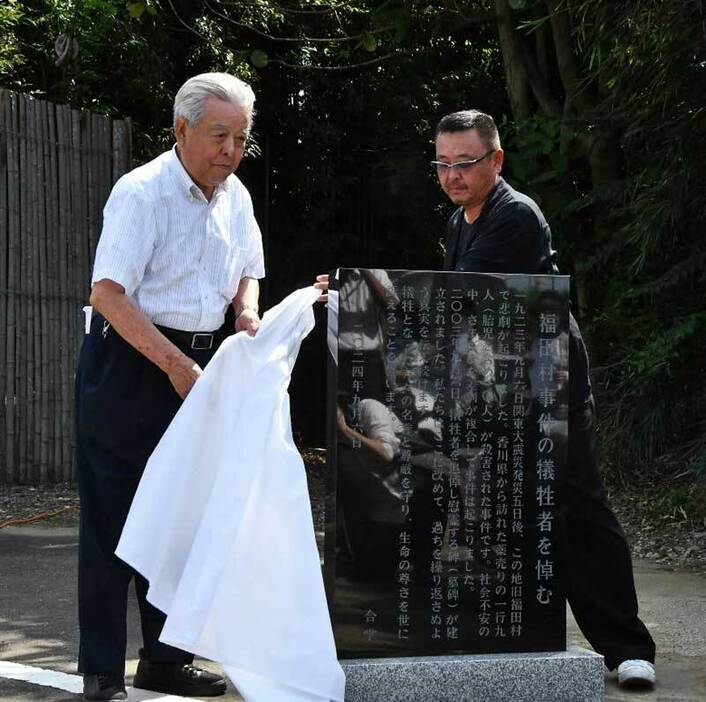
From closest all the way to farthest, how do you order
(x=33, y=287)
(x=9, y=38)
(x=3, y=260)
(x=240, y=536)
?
(x=240, y=536)
(x=3, y=260)
(x=33, y=287)
(x=9, y=38)

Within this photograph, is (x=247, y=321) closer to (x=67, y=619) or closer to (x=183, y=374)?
(x=183, y=374)

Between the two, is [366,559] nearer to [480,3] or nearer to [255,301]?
[255,301]

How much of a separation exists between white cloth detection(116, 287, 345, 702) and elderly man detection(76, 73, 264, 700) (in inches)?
5.7

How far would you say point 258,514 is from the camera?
11.5 ft

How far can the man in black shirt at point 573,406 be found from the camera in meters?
3.93

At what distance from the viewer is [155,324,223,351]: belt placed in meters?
3.81

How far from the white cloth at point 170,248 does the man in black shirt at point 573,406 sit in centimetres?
74

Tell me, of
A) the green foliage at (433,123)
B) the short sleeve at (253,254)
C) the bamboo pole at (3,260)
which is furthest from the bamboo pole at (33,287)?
the short sleeve at (253,254)

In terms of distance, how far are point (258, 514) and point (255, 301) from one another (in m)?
0.83

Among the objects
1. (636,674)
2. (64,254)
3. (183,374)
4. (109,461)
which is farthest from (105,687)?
(64,254)

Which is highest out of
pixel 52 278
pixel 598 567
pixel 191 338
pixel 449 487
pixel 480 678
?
pixel 52 278

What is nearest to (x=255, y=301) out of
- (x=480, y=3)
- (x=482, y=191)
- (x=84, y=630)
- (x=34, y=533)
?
(x=482, y=191)

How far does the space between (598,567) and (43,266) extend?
16.2 ft

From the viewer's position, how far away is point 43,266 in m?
7.99
